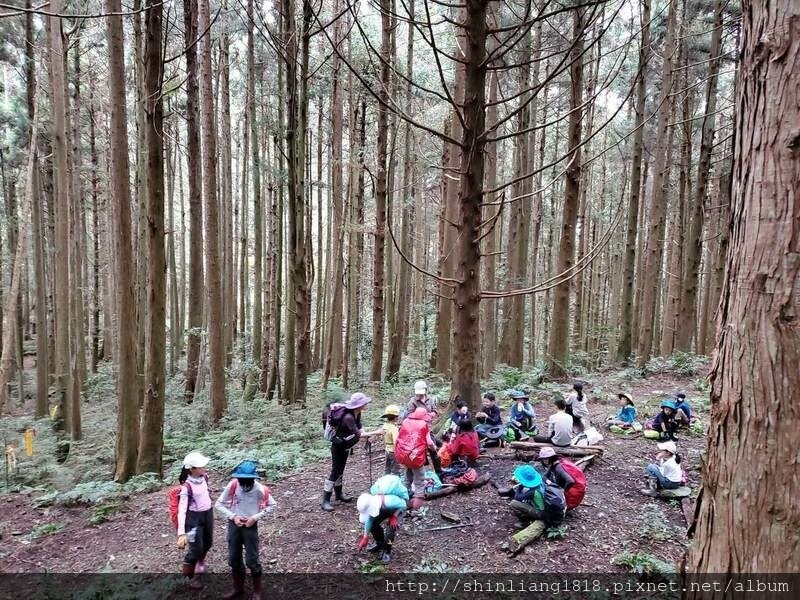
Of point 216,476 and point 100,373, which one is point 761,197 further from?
point 100,373

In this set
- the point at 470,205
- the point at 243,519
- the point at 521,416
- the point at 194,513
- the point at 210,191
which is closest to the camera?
the point at 243,519

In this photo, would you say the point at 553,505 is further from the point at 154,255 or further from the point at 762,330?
the point at 154,255

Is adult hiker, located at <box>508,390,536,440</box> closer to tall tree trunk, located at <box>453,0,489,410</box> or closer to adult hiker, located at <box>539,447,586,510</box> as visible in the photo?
tall tree trunk, located at <box>453,0,489,410</box>

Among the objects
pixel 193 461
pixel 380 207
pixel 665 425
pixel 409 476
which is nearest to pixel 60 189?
pixel 380 207

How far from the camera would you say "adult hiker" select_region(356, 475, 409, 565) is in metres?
4.50

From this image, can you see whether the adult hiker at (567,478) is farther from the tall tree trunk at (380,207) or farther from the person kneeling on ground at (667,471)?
the tall tree trunk at (380,207)

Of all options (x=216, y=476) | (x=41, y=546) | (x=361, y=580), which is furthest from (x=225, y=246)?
(x=361, y=580)

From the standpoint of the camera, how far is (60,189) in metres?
8.55

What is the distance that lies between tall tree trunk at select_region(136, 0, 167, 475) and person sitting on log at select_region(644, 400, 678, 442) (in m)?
8.39

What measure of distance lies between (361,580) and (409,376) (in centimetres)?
1048

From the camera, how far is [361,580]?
437 cm

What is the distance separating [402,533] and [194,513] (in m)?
2.28

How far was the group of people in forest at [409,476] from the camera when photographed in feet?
14.0

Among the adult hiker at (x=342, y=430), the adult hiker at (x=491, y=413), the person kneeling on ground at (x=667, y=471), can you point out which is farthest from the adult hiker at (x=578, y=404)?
the adult hiker at (x=342, y=430)
